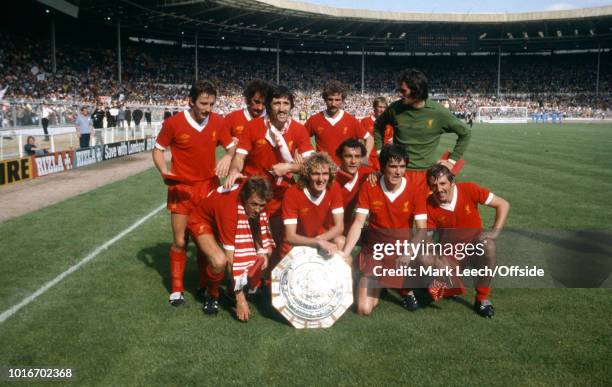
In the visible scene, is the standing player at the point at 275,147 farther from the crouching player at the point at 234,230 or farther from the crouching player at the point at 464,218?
the crouching player at the point at 464,218

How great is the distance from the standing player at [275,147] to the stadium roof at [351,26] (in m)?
36.3

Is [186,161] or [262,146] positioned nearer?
[186,161]

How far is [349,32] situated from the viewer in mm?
55156

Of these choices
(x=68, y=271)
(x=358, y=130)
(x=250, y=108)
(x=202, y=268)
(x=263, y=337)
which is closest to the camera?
(x=263, y=337)

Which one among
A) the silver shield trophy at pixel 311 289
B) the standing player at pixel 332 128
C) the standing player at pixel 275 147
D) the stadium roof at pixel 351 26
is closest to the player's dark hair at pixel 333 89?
the standing player at pixel 332 128

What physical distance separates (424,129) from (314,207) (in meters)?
1.44

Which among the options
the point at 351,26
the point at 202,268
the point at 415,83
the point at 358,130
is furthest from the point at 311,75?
the point at 202,268

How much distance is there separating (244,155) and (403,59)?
61.8m

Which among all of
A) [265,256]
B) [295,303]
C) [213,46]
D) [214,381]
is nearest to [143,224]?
[265,256]

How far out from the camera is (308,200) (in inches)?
197

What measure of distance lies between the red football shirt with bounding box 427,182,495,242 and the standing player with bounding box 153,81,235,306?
6.93ft

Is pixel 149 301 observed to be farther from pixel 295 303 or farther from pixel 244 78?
pixel 244 78

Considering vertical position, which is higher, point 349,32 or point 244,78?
point 349,32

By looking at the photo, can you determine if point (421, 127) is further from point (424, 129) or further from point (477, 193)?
point (477, 193)
